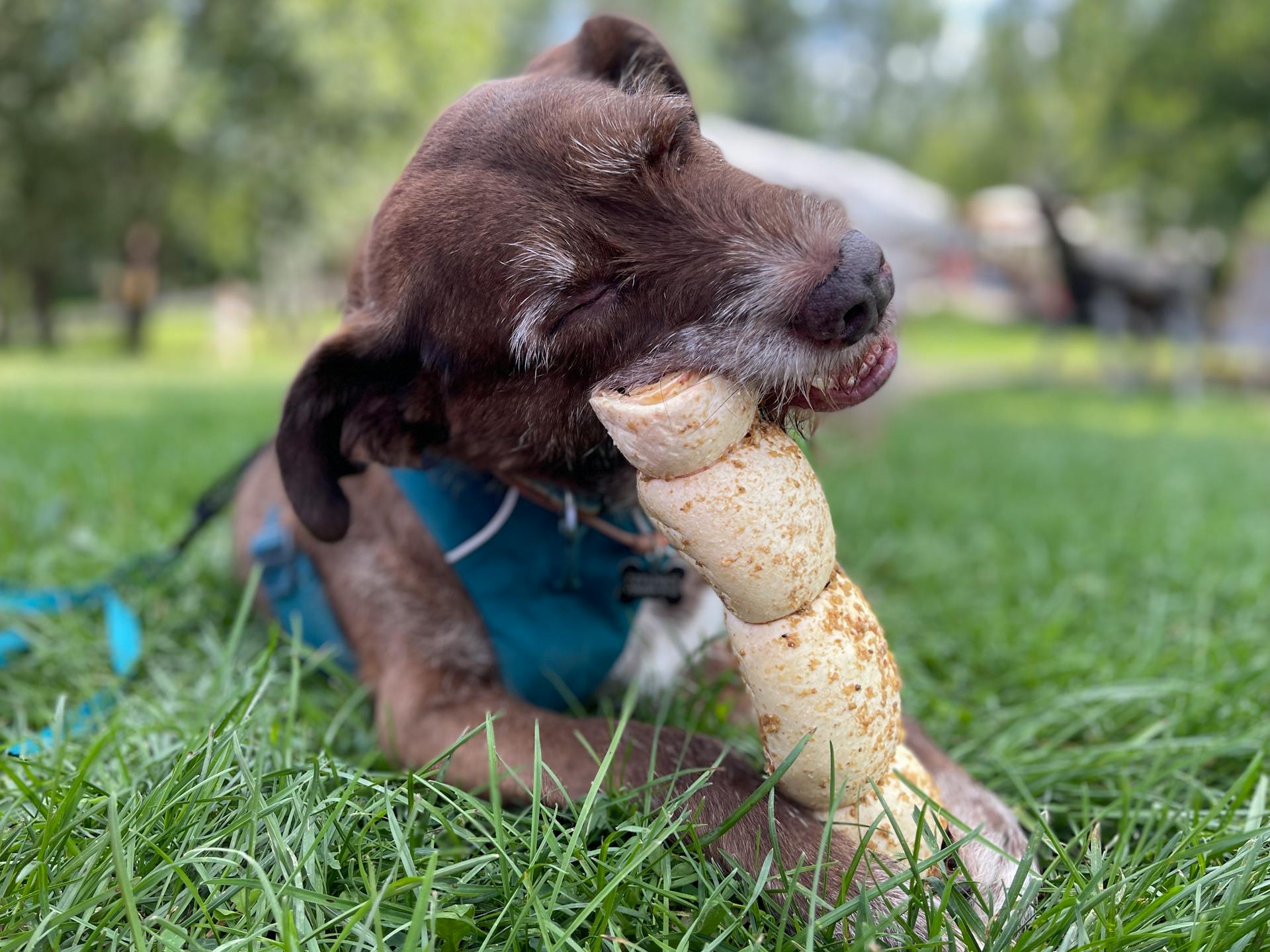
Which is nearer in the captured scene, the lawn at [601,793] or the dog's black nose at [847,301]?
the lawn at [601,793]

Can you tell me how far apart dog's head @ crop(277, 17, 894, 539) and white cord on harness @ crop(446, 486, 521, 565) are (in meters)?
0.13

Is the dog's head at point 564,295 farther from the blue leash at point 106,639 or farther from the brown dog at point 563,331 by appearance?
the blue leash at point 106,639

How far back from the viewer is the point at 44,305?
27.1 meters

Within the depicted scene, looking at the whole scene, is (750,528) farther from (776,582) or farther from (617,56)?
(617,56)

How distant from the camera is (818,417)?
84.3 inches

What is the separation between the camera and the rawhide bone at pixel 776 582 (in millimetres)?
1710

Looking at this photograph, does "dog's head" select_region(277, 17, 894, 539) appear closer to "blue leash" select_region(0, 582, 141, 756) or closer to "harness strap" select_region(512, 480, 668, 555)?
"harness strap" select_region(512, 480, 668, 555)

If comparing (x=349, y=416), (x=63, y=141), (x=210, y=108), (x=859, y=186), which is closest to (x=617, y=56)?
(x=349, y=416)

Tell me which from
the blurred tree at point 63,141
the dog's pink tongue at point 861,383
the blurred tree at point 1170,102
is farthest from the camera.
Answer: the blurred tree at point 63,141

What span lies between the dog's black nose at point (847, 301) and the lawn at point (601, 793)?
785 millimetres

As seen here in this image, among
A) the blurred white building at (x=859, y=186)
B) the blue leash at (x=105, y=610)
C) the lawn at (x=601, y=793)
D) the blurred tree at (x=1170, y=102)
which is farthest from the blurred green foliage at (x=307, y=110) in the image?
the blue leash at (x=105, y=610)

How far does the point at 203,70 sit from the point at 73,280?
27.0 meters

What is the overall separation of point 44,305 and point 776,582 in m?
31.0

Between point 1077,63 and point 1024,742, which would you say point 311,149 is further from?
point 1024,742
